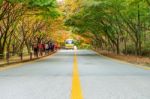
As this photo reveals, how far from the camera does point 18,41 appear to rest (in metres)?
61.5

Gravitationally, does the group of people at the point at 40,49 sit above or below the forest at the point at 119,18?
below

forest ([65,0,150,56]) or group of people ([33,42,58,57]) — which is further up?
forest ([65,0,150,56])

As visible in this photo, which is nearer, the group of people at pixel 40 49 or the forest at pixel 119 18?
the forest at pixel 119 18

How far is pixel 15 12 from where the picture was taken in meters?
37.8

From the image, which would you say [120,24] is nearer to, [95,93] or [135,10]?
[135,10]

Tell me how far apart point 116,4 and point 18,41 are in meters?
24.2

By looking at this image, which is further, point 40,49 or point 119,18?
point 40,49

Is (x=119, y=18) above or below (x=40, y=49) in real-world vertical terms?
above

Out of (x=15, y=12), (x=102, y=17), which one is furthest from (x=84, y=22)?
(x=15, y=12)

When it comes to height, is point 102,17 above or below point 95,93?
above

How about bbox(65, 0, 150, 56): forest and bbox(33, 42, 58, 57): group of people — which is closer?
bbox(65, 0, 150, 56): forest

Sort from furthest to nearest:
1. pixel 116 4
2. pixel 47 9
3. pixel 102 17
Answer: pixel 102 17 < pixel 116 4 < pixel 47 9

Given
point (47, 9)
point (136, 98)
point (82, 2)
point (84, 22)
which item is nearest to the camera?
point (136, 98)

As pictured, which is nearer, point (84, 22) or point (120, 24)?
point (120, 24)
